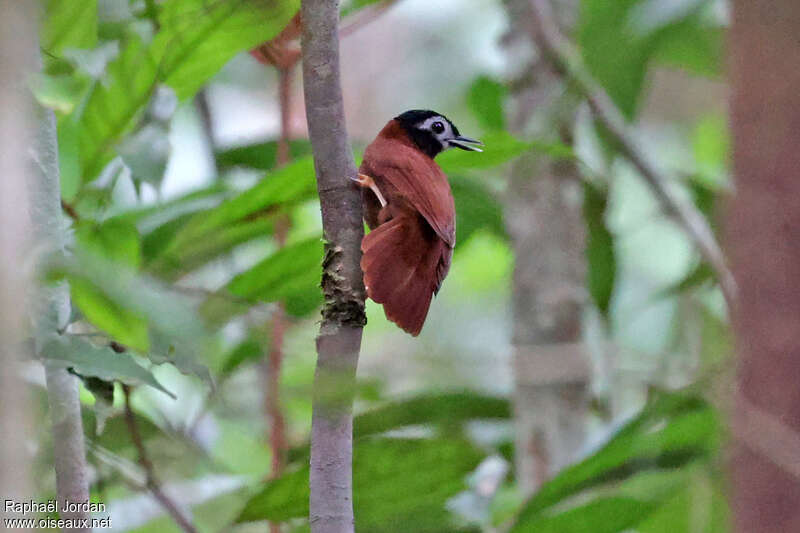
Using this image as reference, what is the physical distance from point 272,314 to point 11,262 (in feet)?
4.21

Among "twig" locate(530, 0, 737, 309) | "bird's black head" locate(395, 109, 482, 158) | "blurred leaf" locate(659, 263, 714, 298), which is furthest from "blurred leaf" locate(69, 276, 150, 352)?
"blurred leaf" locate(659, 263, 714, 298)

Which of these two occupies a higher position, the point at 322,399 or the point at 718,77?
the point at 718,77

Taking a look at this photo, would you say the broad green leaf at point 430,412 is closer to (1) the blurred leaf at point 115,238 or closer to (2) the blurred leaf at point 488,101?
(1) the blurred leaf at point 115,238

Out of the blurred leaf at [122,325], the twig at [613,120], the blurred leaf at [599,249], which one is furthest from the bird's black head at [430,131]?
the blurred leaf at [122,325]

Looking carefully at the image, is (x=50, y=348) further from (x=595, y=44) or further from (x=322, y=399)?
(x=595, y=44)

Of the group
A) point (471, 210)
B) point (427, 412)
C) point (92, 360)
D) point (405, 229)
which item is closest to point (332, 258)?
point (92, 360)

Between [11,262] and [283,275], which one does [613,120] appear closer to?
[283,275]

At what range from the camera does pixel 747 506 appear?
1.23 metres

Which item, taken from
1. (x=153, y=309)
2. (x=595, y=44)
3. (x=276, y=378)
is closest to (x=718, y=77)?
(x=595, y=44)

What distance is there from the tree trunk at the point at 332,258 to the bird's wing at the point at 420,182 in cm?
60

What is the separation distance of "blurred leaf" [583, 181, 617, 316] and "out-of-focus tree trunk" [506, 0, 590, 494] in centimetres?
16

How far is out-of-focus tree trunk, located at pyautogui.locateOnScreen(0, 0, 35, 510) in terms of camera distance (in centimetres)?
67

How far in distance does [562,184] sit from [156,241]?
1245 mm

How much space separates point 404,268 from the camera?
1776mm
